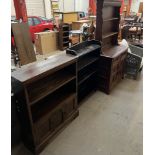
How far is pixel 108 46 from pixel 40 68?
6.98 ft

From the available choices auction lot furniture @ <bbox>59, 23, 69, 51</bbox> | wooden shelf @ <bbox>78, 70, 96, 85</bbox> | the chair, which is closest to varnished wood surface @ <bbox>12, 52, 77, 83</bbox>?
wooden shelf @ <bbox>78, 70, 96, 85</bbox>

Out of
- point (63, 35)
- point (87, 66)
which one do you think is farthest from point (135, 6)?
point (87, 66)

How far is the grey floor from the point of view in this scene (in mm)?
1841

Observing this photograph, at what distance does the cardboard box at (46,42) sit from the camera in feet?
16.9

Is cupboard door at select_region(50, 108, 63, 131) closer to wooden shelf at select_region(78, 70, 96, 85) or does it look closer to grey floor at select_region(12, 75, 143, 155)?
grey floor at select_region(12, 75, 143, 155)

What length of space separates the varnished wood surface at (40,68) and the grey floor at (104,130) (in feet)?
3.26

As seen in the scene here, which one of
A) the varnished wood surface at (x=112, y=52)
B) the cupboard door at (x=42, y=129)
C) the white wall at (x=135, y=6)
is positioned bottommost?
the cupboard door at (x=42, y=129)

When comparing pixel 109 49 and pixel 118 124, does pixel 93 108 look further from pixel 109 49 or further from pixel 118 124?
pixel 109 49

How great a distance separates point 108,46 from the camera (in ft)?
10.9

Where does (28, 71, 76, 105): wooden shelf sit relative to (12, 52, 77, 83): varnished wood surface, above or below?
below

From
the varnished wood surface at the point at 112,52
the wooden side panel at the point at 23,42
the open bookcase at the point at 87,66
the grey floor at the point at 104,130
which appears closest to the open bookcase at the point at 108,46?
the varnished wood surface at the point at 112,52

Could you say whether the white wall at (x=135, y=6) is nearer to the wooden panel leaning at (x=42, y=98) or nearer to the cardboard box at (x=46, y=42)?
the cardboard box at (x=46, y=42)

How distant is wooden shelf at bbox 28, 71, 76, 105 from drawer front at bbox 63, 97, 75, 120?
0.32m
